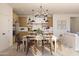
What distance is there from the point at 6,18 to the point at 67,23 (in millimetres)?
6010

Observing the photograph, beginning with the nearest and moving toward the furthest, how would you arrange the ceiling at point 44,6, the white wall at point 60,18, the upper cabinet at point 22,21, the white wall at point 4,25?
the ceiling at point 44,6 < the white wall at point 4,25 < the upper cabinet at point 22,21 < the white wall at point 60,18

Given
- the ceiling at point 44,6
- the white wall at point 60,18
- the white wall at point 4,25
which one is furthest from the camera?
the white wall at point 60,18

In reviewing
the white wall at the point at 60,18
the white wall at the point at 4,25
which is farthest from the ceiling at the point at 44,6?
the white wall at the point at 60,18

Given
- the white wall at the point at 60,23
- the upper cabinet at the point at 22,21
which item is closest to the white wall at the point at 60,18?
the white wall at the point at 60,23

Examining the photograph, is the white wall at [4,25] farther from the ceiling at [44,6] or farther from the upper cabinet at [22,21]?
the upper cabinet at [22,21]

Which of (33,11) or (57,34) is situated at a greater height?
(33,11)

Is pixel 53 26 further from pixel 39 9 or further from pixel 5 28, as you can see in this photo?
pixel 5 28

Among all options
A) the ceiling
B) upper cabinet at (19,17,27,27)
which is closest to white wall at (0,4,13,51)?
the ceiling

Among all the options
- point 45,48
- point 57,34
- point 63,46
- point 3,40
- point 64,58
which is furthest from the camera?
point 57,34

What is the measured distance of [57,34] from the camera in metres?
11.5

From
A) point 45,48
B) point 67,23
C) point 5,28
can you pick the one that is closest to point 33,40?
point 45,48

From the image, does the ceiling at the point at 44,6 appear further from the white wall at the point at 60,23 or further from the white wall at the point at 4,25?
the white wall at the point at 60,23

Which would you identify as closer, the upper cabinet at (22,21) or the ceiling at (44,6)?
the ceiling at (44,6)

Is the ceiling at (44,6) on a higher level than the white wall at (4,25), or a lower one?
higher
